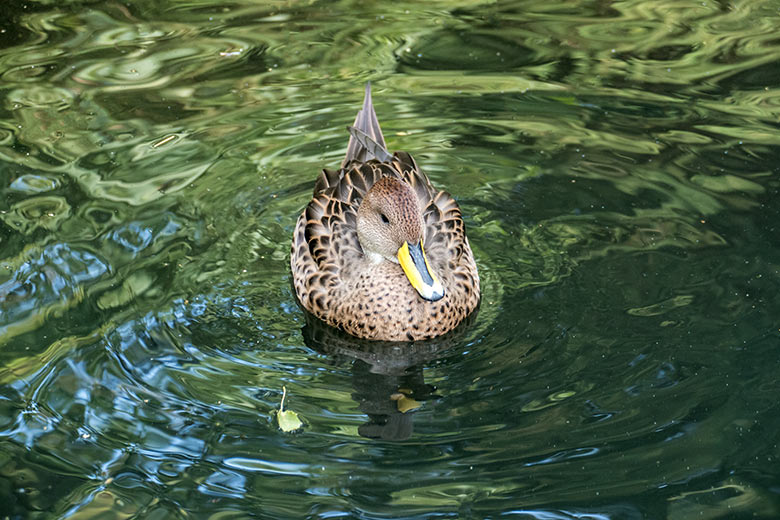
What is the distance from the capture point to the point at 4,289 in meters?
6.37

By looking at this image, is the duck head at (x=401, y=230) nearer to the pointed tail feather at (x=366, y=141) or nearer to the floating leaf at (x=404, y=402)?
the floating leaf at (x=404, y=402)

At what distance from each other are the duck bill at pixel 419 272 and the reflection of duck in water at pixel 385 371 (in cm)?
39

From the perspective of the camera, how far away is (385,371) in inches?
231

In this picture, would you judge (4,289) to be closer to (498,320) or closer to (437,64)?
(498,320)

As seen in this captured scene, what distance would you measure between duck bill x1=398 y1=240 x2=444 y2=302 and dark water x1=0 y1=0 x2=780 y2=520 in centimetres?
38

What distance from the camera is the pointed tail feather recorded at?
6961 mm

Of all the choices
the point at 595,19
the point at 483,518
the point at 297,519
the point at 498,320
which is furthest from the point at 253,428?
the point at 595,19

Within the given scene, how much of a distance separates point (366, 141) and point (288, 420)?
2337mm

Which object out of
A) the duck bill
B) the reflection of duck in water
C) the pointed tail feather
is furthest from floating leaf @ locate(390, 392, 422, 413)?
the pointed tail feather

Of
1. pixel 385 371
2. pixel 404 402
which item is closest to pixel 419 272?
pixel 385 371

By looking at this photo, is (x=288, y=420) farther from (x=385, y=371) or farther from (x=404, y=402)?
(x=385, y=371)

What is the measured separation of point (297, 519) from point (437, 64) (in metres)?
5.58

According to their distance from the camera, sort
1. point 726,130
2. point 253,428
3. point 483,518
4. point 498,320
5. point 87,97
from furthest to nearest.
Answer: point 87,97 < point 726,130 < point 498,320 < point 253,428 < point 483,518

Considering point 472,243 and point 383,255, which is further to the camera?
point 472,243
